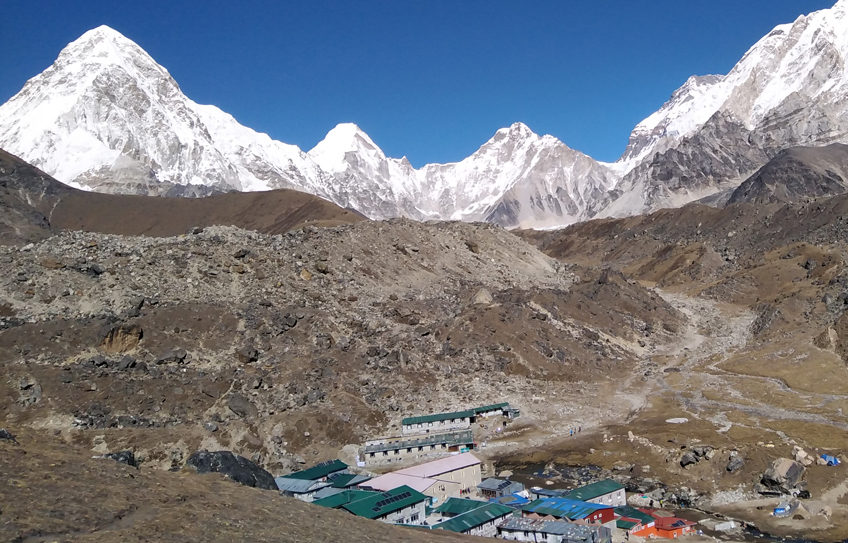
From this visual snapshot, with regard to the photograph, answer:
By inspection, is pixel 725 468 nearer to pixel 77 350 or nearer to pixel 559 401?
pixel 559 401

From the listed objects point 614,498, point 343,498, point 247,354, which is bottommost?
point 614,498

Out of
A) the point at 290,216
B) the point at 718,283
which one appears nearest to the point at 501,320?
the point at 718,283

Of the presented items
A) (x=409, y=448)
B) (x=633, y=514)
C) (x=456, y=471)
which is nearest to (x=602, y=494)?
(x=633, y=514)

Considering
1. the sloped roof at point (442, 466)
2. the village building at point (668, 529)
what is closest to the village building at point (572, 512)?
the village building at point (668, 529)

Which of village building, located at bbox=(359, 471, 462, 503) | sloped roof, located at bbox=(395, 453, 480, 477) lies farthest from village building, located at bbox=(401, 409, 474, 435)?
village building, located at bbox=(359, 471, 462, 503)

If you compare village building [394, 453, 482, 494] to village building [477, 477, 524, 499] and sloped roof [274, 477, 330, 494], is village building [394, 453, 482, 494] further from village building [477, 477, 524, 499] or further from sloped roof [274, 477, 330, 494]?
sloped roof [274, 477, 330, 494]

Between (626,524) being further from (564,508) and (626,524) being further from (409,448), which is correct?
(409,448)
